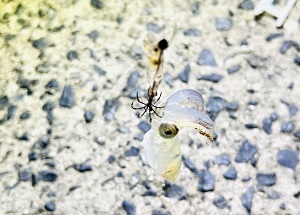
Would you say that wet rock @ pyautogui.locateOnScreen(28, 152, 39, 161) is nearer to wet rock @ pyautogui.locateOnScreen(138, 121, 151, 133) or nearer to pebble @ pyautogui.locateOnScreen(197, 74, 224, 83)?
wet rock @ pyautogui.locateOnScreen(138, 121, 151, 133)

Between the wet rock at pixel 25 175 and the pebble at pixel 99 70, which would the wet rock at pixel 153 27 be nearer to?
the pebble at pixel 99 70

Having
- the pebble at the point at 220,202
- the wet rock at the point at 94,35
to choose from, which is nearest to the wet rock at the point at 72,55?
the wet rock at the point at 94,35

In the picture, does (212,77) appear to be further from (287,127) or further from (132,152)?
(132,152)

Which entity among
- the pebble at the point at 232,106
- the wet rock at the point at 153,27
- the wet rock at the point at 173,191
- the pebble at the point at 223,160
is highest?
the wet rock at the point at 153,27

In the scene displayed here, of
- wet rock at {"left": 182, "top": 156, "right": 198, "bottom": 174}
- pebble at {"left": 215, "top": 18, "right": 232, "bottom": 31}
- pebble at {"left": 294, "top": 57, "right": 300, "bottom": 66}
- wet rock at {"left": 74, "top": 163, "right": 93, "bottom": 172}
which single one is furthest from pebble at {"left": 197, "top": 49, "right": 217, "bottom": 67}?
wet rock at {"left": 74, "top": 163, "right": 93, "bottom": 172}

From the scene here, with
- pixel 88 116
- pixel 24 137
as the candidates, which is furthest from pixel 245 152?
pixel 24 137

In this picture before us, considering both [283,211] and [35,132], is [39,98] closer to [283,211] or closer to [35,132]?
[35,132]
